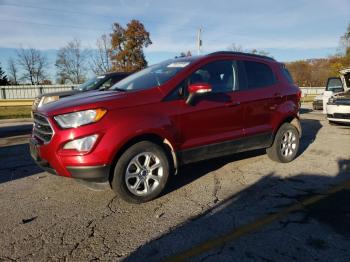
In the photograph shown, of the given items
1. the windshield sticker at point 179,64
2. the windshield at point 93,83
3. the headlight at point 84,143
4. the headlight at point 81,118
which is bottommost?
the headlight at point 84,143

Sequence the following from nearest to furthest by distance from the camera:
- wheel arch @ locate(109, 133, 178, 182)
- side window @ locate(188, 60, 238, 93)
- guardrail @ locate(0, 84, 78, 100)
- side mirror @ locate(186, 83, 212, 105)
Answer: wheel arch @ locate(109, 133, 178, 182) → side mirror @ locate(186, 83, 212, 105) → side window @ locate(188, 60, 238, 93) → guardrail @ locate(0, 84, 78, 100)

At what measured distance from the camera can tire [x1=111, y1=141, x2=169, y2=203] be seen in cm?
413

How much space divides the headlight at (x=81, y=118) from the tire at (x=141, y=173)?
22.1 inches

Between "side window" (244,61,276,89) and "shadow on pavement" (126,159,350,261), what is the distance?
5.97ft

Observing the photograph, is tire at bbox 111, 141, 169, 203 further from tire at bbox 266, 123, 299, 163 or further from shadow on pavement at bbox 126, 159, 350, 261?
tire at bbox 266, 123, 299, 163

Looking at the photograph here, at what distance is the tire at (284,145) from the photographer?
6.12m

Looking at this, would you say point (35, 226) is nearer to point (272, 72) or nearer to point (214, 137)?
point (214, 137)

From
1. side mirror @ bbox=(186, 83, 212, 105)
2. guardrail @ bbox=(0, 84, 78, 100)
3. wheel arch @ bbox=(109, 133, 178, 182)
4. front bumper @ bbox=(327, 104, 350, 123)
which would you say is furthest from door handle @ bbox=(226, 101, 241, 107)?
guardrail @ bbox=(0, 84, 78, 100)

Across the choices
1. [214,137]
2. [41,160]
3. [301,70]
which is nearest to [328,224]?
[214,137]

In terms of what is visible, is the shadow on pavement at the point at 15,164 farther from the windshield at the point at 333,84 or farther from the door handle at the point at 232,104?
the windshield at the point at 333,84

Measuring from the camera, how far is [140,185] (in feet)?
14.2

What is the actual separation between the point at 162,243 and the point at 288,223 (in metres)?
1.41

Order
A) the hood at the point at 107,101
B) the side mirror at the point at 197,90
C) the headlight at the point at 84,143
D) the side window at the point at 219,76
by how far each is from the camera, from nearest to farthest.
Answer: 1. the headlight at the point at 84,143
2. the hood at the point at 107,101
3. the side mirror at the point at 197,90
4. the side window at the point at 219,76

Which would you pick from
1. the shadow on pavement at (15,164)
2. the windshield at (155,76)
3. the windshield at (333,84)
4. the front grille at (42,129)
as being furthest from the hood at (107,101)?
the windshield at (333,84)
